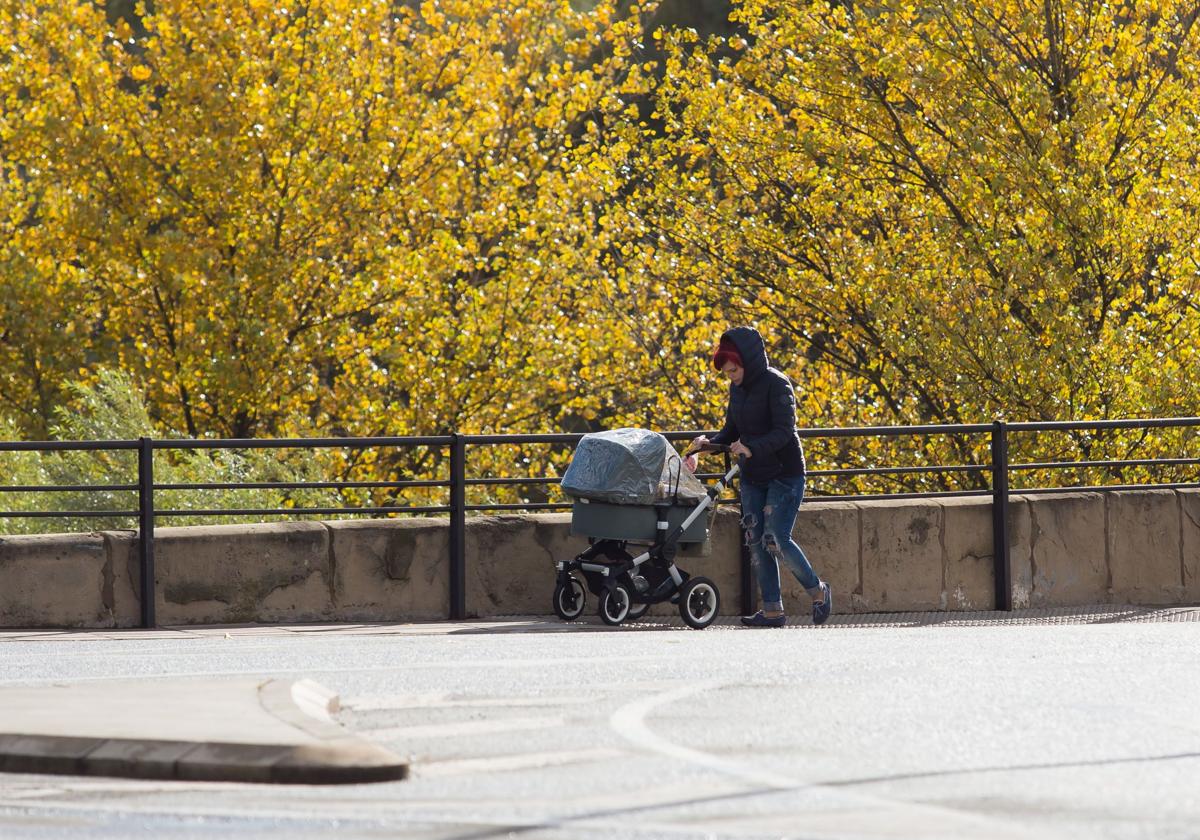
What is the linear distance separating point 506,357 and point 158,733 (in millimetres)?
18003

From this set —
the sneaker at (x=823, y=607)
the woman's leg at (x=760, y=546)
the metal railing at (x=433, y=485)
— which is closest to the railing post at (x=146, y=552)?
the metal railing at (x=433, y=485)

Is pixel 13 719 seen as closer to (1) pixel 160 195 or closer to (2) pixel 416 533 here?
(2) pixel 416 533

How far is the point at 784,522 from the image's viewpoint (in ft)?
41.0

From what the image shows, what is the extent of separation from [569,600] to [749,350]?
2.03 meters

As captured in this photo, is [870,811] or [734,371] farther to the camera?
[734,371]

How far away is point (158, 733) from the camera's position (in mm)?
7121

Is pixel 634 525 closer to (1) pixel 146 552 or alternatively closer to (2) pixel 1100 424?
(1) pixel 146 552

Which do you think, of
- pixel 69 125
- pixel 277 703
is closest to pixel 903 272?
pixel 69 125

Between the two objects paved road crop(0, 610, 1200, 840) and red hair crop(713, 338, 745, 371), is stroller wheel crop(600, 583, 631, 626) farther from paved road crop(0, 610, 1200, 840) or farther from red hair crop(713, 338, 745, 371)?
red hair crop(713, 338, 745, 371)

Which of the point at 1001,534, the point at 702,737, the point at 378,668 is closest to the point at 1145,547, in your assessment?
the point at 1001,534

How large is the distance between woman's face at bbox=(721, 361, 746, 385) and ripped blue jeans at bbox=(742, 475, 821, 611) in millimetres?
681

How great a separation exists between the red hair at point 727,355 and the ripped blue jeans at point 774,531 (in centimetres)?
80

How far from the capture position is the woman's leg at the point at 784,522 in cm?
1251

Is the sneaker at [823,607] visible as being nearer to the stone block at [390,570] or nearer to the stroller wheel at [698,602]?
the stroller wheel at [698,602]
